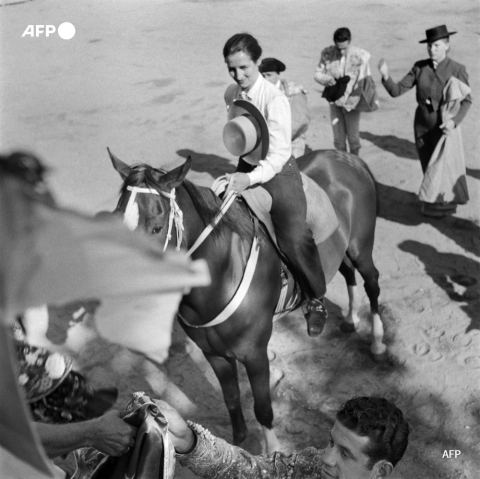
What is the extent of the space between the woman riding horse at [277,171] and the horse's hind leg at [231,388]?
677mm

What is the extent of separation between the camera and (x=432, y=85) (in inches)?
252

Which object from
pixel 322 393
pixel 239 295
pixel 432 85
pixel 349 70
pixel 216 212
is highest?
pixel 349 70

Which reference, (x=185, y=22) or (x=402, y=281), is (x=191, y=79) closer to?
(x=185, y=22)

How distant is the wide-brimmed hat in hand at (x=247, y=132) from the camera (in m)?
3.44

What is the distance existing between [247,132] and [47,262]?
9.87 ft

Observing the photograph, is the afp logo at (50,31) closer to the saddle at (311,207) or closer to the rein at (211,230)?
the saddle at (311,207)

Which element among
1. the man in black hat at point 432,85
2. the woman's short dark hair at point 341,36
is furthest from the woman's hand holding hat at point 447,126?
the woman's short dark hair at point 341,36

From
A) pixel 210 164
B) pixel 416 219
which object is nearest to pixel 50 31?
pixel 210 164

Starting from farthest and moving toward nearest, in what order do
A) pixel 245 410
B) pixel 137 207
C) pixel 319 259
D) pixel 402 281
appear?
1. pixel 402 281
2. pixel 245 410
3. pixel 319 259
4. pixel 137 207

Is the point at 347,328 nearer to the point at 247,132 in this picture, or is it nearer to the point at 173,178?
the point at 247,132

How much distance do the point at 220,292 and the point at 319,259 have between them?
871 millimetres

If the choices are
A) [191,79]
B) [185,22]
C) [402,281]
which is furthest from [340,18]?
[402,281]

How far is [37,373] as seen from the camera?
7.95ft

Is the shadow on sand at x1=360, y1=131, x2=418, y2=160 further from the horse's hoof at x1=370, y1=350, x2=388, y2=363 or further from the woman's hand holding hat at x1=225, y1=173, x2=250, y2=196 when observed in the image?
the woman's hand holding hat at x1=225, y1=173, x2=250, y2=196
